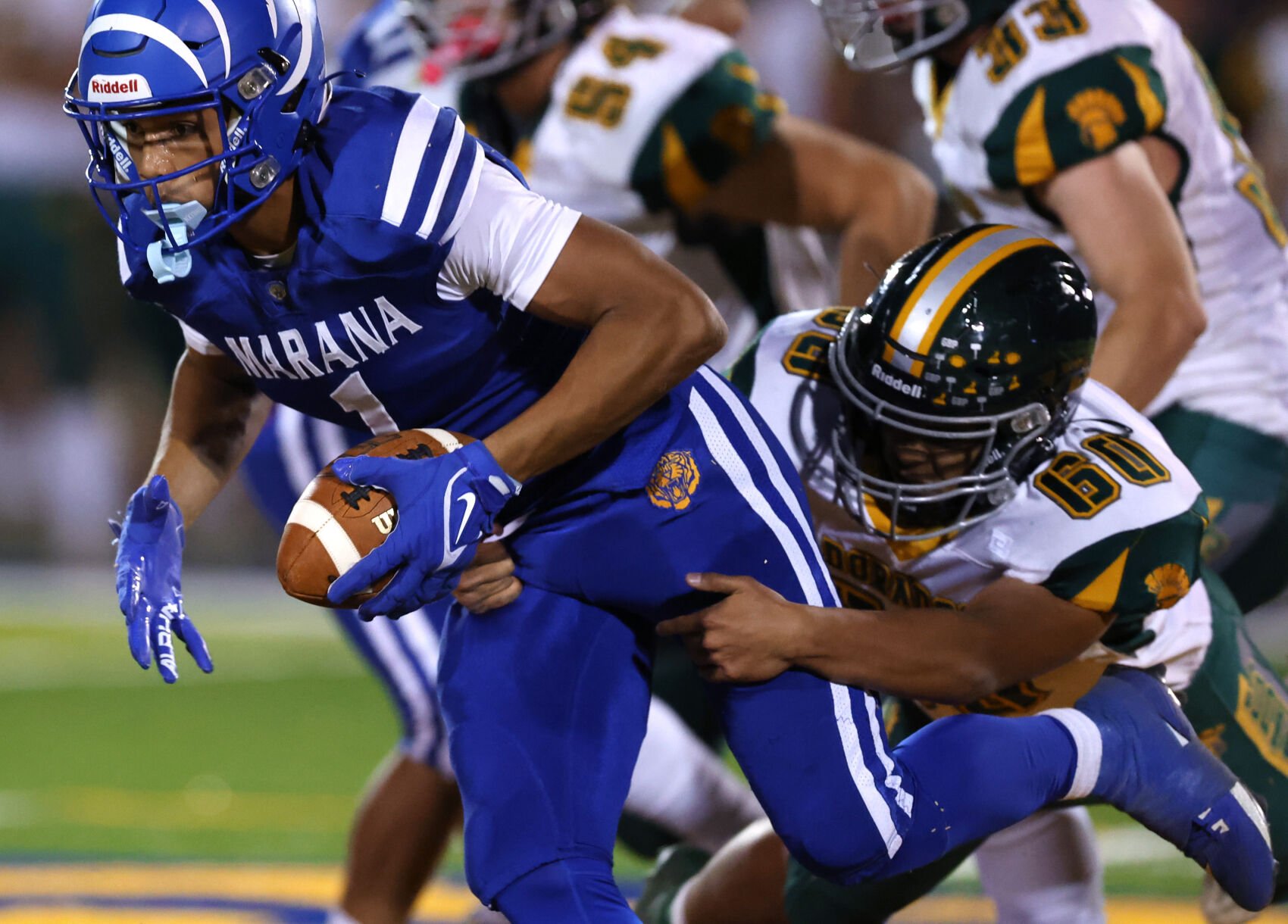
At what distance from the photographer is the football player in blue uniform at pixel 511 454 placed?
214 centimetres

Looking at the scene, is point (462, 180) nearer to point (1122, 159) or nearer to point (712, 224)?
point (1122, 159)

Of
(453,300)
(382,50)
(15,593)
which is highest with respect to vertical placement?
(453,300)

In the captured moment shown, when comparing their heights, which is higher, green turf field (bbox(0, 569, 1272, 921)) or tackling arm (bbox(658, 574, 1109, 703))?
tackling arm (bbox(658, 574, 1109, 703))

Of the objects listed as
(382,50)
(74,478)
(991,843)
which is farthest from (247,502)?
(991,843)

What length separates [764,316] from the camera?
3.92 meters

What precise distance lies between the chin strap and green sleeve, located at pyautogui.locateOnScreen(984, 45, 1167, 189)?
5.11ft

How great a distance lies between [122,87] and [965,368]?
3.97 ft

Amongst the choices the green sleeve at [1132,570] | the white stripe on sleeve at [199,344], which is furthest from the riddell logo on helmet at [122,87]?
the green sleeve at [1132,570]

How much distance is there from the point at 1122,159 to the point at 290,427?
161cm

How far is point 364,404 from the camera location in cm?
242

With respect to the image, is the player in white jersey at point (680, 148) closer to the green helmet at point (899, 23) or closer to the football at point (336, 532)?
the green helmet at point (899, 23)

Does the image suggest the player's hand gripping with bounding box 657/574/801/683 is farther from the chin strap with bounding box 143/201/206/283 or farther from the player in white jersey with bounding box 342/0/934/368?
the player in white jersey with bounding box 342/0/934/368

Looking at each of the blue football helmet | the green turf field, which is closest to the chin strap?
the blue football helmet

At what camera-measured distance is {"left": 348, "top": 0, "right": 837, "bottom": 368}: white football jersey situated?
3707 mm
